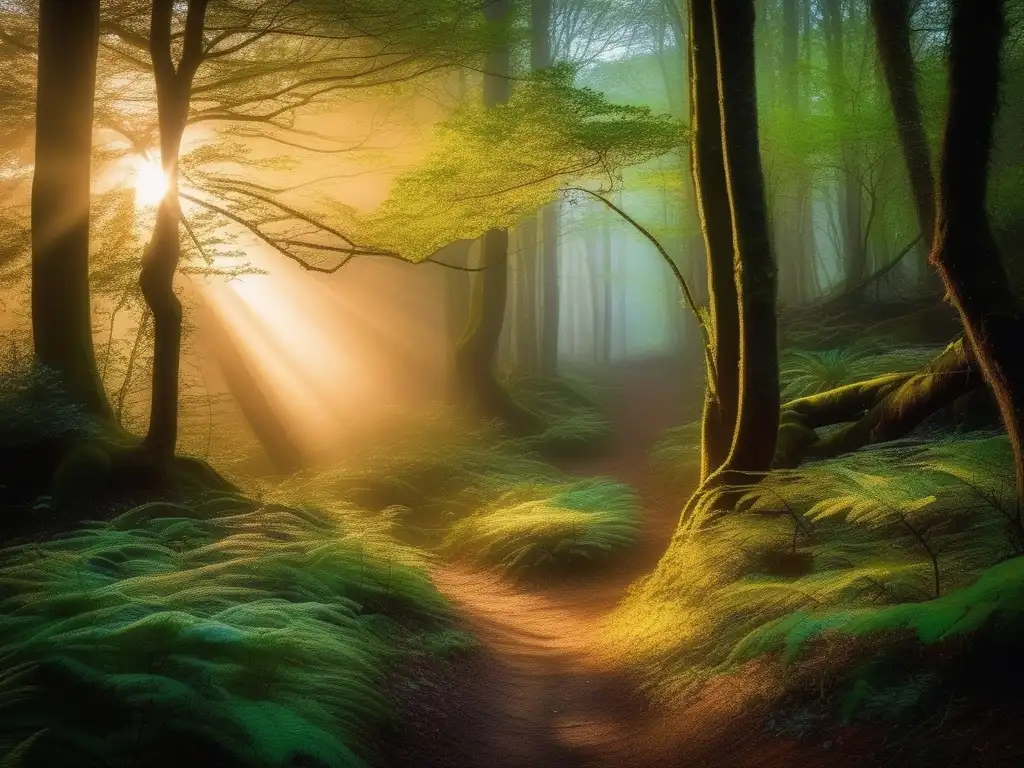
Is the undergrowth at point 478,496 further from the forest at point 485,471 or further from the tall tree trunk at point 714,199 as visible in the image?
the tall tree trunk at point 714,199

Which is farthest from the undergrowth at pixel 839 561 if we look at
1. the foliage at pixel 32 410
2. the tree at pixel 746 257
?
the foliage at pixel 32 410

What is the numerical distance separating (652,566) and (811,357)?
231 inches

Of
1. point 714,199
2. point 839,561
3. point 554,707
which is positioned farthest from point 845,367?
point 554,707

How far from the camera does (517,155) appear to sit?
302 inches

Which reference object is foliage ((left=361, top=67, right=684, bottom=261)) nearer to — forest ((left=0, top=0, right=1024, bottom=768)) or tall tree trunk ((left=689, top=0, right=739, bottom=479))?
forest ((left=0, top=0, right=1024, bottom=768))

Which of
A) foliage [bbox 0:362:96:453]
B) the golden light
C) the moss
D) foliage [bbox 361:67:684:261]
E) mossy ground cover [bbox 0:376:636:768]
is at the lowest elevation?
mossy ground cover [bbox 0:376:636:768]

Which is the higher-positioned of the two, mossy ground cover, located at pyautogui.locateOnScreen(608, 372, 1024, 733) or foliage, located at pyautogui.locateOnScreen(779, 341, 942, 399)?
foliage, located at pyautogui.locateOnScreen(779, 341, 942, 399)

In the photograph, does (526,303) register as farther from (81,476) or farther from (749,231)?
(81,476)

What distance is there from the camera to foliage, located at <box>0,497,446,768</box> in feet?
10.0

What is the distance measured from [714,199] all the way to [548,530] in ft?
15.1

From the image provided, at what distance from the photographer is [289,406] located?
24359 millimetres

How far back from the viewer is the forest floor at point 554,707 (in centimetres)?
390

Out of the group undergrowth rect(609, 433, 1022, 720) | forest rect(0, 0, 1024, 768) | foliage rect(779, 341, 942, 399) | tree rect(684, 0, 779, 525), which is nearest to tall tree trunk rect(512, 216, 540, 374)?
forest rect(0, 0, 1024, 768)

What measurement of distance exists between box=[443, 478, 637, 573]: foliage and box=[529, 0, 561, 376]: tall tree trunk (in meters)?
9.76
